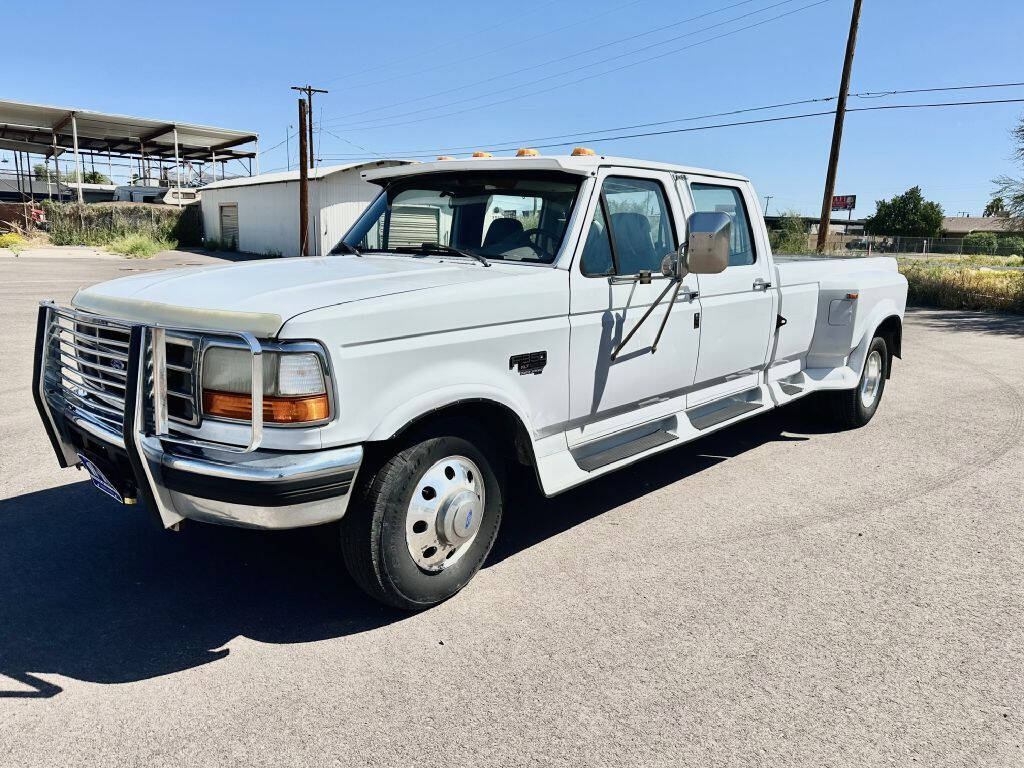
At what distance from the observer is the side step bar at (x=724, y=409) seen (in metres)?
4.98

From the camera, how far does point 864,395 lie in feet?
22.5

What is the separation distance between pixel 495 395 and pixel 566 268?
2.82ft

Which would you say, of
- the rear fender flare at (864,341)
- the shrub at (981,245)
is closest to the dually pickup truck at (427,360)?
the rear fender flare at (864,341)

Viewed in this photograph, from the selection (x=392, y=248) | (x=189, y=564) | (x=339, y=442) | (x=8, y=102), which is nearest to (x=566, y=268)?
(x=392, y=248)

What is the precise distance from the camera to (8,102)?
42.7m

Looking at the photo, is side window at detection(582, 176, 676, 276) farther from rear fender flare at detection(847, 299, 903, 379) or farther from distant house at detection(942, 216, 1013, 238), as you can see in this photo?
distant house at detection(942, 216, 1013, 238)

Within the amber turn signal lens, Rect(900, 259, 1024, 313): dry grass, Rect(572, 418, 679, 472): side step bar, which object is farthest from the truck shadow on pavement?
Rect(900, 259, 1024, 313): dry grass

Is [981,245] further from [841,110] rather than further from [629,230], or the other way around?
[629,230]

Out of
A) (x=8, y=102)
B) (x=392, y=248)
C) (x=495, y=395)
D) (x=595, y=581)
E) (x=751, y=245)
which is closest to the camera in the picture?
(x=495, y=395)

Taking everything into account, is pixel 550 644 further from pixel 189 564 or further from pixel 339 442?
pixel 189 564

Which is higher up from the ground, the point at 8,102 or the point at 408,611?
the point at 8,102

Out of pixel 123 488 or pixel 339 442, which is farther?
pixel 123 488

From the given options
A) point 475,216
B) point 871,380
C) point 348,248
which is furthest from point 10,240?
point 871,380

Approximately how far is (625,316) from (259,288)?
195 centimetres
